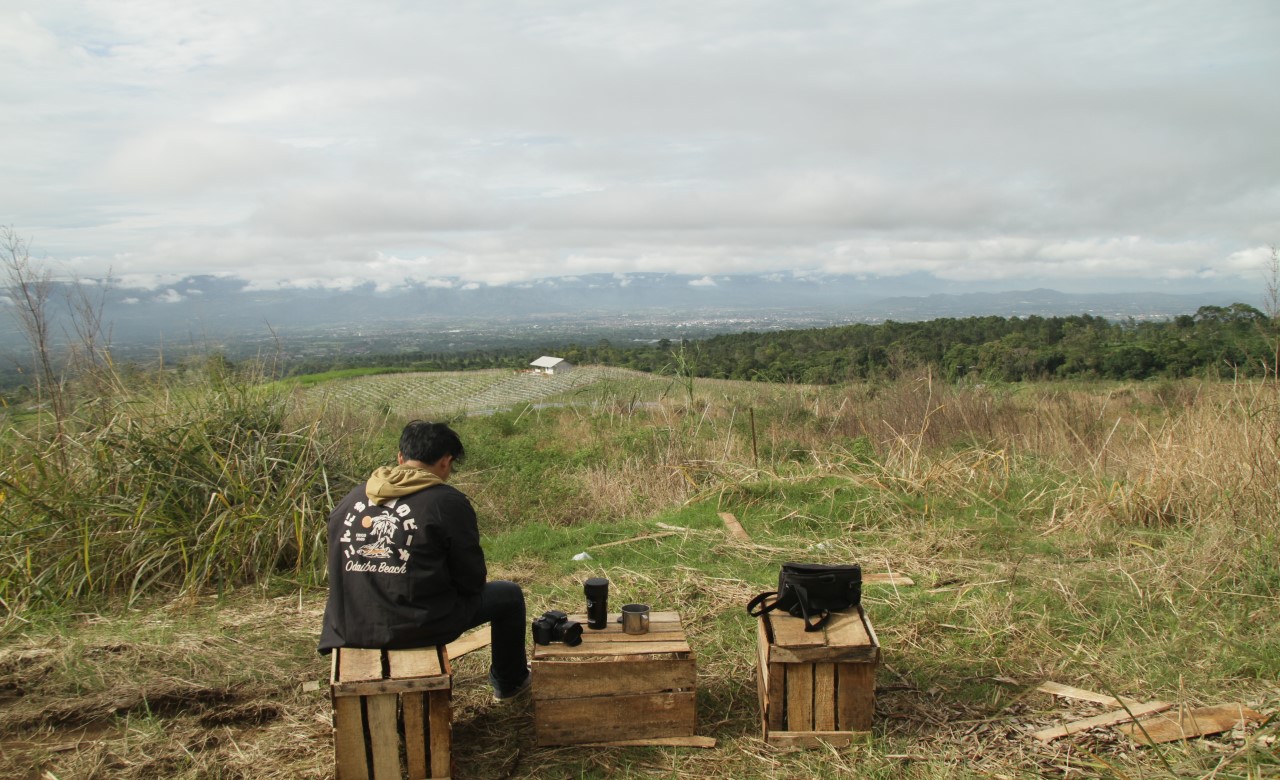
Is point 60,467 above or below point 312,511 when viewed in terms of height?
above

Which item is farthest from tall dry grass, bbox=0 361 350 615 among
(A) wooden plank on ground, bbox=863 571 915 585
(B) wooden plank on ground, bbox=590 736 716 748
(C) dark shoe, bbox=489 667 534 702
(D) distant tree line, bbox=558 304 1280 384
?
(D) distant tree line, bbox=558 304 1280 384

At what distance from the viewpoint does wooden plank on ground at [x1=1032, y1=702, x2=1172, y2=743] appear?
3.42m

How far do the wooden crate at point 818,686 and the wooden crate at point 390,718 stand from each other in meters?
1.35

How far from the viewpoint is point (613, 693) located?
3479 mm

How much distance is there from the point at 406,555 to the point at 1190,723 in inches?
131

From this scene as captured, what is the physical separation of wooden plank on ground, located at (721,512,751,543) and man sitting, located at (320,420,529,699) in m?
3.68

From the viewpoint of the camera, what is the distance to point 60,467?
6074 millimetres

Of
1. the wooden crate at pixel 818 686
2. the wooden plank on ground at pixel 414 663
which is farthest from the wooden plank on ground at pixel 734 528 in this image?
the wooden plank on ground at pixel 414 663

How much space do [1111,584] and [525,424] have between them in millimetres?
11182

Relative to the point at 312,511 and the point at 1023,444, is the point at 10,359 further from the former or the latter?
the point at 1023,444

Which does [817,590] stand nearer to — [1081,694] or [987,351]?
[1081,694]

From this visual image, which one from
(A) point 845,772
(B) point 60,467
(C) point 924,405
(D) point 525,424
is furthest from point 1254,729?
(D) point 525,424

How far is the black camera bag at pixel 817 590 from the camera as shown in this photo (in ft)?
11.8

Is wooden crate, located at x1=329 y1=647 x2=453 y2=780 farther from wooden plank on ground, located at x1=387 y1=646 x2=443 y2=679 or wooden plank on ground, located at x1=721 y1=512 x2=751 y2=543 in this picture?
wooden plank on ground, located at x1=721 y1=512 x2=751 y2=543
